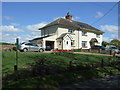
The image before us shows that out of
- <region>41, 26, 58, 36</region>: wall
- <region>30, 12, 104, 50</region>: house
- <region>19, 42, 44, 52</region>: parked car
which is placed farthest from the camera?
<region>41, 26, 58, 36</region>: wall

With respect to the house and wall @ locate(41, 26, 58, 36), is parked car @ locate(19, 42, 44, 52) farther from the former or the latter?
wall @ locate(41, 26, 58, 36)

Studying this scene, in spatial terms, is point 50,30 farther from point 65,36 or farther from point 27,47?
point 27,47

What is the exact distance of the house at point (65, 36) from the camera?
29.1 meters

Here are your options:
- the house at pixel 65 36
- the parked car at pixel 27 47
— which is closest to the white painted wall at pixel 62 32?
the house at pixel 65 36

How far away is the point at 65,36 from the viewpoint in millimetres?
29328

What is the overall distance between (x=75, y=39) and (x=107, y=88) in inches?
1114

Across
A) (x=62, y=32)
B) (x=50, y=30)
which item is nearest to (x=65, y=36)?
(x=62, y=32)

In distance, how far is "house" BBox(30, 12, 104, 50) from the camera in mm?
29141

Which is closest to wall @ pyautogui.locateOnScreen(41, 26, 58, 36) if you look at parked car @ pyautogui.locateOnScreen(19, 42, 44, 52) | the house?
the house

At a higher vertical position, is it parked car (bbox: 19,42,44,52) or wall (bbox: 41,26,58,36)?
wall (bbox: 41,26,58,36)

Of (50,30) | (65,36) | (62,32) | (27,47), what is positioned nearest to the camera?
(27,47)

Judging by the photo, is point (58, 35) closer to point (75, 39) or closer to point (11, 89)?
point (75, 39)

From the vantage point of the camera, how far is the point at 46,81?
5.98 m

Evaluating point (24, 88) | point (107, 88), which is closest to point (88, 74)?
point (107, 88)
